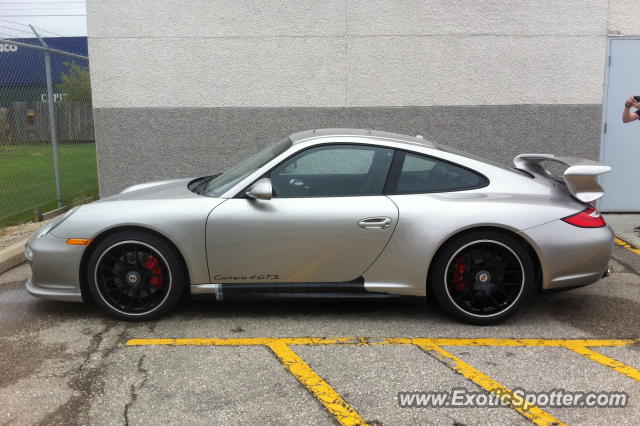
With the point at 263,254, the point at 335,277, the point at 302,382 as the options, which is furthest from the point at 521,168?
the point at 302,382

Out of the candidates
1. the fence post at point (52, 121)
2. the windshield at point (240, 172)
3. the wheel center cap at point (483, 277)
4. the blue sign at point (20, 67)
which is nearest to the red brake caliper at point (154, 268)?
the windshield at point (240, 172)

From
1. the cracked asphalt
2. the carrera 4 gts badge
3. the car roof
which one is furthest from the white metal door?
the carrera 4 gts badge

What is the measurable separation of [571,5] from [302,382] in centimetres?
638

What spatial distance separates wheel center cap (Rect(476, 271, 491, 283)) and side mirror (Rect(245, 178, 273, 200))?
156 centimetres

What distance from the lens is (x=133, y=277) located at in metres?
4.29

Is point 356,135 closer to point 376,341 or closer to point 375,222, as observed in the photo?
point 375,222

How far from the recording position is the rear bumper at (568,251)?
4.19m

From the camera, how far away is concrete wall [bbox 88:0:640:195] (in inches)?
301

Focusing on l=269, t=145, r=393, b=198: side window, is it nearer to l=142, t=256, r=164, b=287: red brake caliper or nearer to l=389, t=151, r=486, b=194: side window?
l=389, t=151, r=486, b=194: side window

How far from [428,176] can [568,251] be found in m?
1.10

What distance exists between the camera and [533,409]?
3.16 metres


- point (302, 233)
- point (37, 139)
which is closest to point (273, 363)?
point (302, 233)

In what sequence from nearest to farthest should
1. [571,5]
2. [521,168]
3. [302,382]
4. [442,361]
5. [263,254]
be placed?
[302,382] → [442,361] → [263,254] → [521,168] → [571,5]

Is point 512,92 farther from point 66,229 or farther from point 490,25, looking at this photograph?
point 66,229
